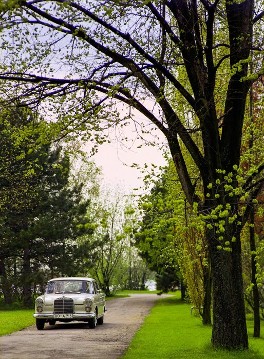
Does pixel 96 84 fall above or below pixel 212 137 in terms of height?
above

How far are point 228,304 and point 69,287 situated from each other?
36.2 ft

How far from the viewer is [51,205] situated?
43188mm

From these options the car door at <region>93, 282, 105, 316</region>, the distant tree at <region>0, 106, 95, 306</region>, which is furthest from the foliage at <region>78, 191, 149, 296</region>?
the car door at <region>93, 282, 105, 316</region>

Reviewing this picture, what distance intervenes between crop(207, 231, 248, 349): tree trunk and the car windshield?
10322 millimetres

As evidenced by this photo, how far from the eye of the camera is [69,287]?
24.5 metres

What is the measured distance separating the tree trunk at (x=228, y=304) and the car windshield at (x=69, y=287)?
1032 centimetres

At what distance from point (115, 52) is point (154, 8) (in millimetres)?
1422

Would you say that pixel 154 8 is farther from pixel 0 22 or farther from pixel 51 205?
pixel 51 205

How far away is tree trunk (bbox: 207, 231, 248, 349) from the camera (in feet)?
47.6

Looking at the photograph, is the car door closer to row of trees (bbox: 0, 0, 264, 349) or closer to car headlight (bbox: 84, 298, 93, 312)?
car headlight (bbox: 84, 298, 93, 312)

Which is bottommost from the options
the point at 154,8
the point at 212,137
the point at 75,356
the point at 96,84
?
the point at 75,356

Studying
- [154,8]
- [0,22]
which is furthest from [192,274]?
[0,22]

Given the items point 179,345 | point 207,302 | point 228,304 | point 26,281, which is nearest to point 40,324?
point 207,302

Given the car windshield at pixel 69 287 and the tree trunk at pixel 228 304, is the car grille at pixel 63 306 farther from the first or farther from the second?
the tree trunk at pixel 228 304
